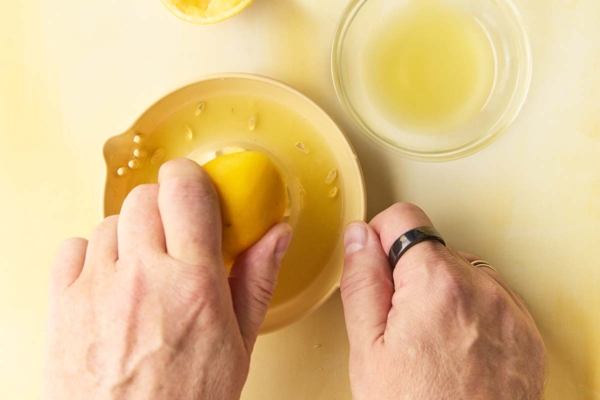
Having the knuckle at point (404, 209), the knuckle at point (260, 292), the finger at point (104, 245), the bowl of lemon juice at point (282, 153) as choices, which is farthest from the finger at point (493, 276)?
the finger at point (104, 245)

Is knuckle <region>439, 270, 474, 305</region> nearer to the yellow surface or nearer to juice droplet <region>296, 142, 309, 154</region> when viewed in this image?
the yellow surface

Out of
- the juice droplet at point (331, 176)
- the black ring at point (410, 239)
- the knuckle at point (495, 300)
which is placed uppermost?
the juice droplet at point (331, 176)

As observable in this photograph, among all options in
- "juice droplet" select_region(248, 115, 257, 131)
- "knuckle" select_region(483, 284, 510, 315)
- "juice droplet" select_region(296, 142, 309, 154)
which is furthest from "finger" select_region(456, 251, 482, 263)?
"juice droplet" select_region(248, 115, 257, 131)

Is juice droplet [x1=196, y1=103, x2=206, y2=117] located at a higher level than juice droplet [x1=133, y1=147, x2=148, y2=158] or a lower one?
higher

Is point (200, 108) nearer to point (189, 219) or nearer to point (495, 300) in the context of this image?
point (189, 219)

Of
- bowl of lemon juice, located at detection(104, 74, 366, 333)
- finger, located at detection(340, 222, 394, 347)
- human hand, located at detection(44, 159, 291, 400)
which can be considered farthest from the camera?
bowl of lemon juice, located at detection(104, 74, 366, 333)

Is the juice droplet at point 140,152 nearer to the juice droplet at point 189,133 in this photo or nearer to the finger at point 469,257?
the juice droplet at point 189,133
